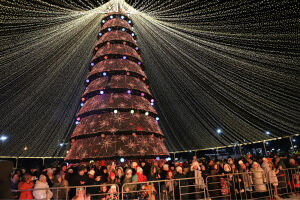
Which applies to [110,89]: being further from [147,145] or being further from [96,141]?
[147,145]

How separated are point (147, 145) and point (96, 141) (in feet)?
8.06

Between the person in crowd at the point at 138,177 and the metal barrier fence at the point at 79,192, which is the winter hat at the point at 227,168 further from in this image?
the metal barrier fence at the point at 79,192

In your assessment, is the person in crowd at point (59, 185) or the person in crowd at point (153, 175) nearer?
the person in crowd at point (59, 185)

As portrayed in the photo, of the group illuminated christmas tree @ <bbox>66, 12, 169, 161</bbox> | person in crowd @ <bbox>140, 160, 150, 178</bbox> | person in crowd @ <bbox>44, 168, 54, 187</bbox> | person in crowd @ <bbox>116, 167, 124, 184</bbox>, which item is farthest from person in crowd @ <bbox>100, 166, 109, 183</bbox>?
person in crowd @ <bbox>44, 168, 54, 187</bbox>

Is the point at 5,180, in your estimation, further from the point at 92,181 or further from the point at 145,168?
the point at 145,168

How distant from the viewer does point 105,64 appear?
1230 centimetres

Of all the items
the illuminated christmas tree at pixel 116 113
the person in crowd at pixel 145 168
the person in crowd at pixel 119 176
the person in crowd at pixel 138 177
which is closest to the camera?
the person in crowd at pixel 138 177

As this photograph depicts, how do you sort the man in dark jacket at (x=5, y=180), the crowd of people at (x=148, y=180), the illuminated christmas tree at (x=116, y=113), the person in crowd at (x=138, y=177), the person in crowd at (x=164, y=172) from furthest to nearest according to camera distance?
the illuminated christmas tree at (x=116, y=113), the person in crowd at (x=164, y=172), the person in crowd at (x=138, y=177), the crowd of people at (x=148, y=180), the man in dark jacket at (x=5, y=180)

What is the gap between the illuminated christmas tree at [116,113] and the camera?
386 inches

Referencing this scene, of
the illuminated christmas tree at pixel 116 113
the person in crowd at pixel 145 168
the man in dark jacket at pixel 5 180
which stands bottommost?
the person in crowd at pixel 145 168

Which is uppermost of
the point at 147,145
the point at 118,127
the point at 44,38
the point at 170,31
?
the point at 170,31

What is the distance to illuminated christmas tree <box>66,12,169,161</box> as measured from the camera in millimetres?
9797

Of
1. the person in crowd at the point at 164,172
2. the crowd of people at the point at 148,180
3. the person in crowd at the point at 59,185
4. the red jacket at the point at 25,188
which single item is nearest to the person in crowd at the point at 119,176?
the crowd of people at the point at 148,180

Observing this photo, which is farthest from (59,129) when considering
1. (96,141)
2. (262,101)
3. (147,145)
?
(262,101)
